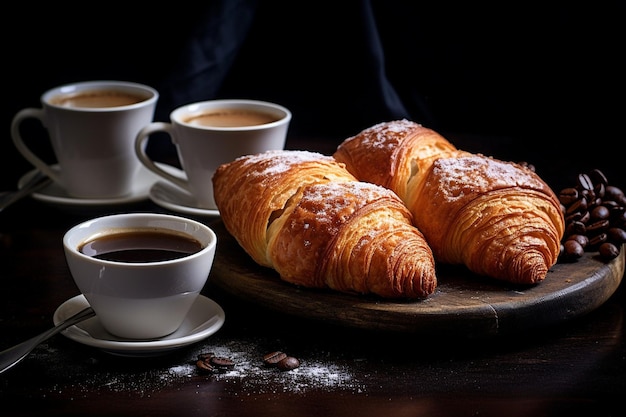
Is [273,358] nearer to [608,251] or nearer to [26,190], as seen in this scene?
[608,251]

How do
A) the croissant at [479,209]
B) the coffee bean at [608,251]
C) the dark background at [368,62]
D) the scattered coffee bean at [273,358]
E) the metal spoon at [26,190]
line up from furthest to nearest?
the dark background at [368,62]
the metal spoon at [26,190]
the coffee bean at [608,251]
the croissant at [479,209]
the scattered coffee bean at [273,358]

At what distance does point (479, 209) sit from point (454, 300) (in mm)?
192

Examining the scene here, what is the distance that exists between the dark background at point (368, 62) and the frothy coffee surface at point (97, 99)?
331 mm

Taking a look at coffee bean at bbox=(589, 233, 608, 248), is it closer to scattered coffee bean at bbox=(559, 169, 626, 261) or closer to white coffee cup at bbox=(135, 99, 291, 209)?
scattered coffee bean at bbox=(559, 169, 626, 261)

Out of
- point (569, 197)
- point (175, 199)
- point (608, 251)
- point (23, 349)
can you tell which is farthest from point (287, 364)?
point (175, 199)

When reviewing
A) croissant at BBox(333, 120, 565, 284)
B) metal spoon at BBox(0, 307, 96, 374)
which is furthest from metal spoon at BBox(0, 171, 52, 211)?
croissant at BBox(333, 120, 565, 284)

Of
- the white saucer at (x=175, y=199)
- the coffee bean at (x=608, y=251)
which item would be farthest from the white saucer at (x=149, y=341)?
the coffee bean at (x=608, y=251)

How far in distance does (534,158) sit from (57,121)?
121 centimetres

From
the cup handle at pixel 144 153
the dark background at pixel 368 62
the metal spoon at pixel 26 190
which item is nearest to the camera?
the metal spoon at pixel 26 190

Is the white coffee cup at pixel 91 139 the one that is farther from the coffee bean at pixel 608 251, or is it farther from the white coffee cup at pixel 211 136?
the coffee bean at pixel 608 251

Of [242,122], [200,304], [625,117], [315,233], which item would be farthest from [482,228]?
[625,117]

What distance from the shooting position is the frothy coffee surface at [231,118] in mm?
2303

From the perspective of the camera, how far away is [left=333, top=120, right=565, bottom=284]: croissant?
1.61 metres

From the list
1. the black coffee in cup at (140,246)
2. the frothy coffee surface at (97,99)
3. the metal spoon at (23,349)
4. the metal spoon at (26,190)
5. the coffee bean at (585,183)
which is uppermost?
the frothy coffee surface at (97,99)
